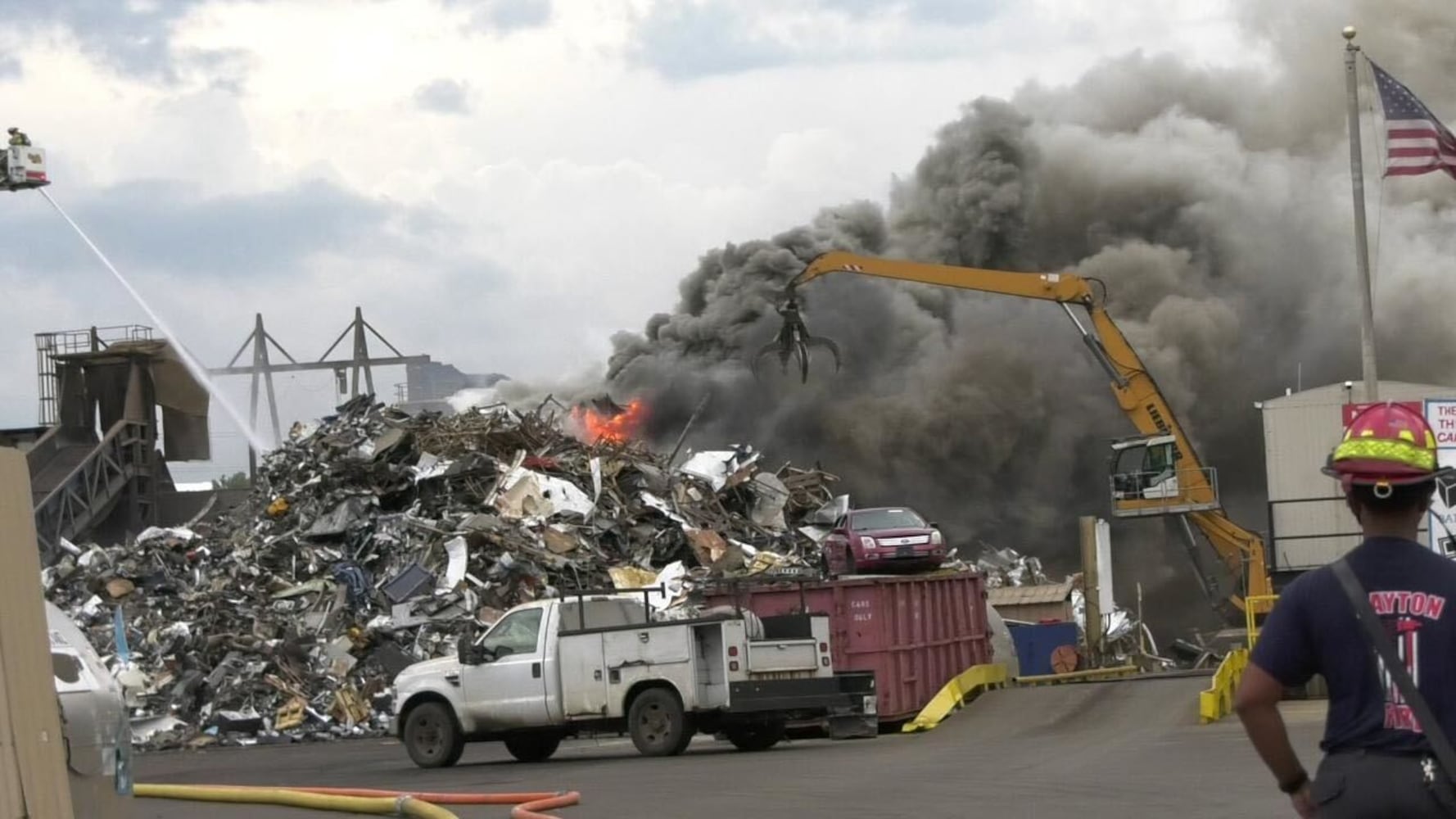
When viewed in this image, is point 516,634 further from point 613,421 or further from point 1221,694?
point 613,421

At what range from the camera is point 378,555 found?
34.8 meters

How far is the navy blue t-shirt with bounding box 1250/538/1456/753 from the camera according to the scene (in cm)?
469

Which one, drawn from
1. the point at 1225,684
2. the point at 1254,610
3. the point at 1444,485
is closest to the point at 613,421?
the point at 1254,610

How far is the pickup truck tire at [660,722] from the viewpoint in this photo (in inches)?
829

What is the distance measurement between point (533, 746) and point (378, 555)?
12.9 meters

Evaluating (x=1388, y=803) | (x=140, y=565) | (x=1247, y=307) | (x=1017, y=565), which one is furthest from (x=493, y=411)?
(x=1388, y=803)

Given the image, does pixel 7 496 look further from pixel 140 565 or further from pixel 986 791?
pixel 140 565

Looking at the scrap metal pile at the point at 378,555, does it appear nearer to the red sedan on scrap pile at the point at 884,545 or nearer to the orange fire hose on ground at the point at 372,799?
the red sedan on scrap pile at the point at 884,545

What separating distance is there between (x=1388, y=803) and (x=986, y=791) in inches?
439

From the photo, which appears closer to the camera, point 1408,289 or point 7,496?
point 7,496

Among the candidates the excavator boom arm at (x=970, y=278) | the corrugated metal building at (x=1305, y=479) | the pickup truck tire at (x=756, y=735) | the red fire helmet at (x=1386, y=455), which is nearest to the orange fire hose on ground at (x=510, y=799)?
the pickup truck tire at (x=756, y=735)

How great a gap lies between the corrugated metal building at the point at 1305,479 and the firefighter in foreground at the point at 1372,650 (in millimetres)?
32454

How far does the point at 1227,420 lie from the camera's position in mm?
55969

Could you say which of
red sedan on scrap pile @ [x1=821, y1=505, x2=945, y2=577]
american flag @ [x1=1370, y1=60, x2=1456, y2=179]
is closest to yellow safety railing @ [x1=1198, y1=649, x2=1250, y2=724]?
red sedan on scrap pile @ [x1=821, y1=505, x2=945, y2=577]
